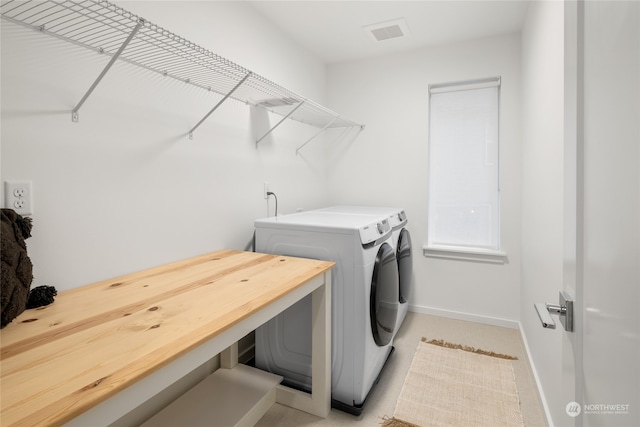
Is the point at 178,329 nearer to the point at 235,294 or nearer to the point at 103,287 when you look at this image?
the point at 235,294

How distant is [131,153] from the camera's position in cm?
147

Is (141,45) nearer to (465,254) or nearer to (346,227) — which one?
(346,227)

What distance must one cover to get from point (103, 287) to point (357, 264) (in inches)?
44.6

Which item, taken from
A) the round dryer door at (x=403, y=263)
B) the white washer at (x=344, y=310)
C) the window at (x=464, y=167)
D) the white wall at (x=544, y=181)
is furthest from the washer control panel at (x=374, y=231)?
the window at (x=464, y=167)

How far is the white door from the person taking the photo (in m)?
0.48

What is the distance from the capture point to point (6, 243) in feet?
3.13

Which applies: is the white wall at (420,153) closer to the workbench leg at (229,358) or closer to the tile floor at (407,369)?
the tile floor at (407,369)

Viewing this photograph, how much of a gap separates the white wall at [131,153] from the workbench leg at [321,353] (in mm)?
746

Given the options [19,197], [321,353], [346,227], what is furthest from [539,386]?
[19,197]

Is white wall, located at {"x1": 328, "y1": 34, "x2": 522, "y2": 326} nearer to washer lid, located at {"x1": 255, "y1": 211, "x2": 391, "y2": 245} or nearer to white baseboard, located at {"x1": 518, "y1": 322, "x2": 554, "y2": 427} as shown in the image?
white baseboard, located at {"x1": 518, "y1": 322, "x2": 554, "y2": 427}

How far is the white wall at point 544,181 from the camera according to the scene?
4.63ft

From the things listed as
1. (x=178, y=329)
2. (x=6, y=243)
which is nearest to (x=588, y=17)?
(x=178, y=329)

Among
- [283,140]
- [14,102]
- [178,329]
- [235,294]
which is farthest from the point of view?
[283,140]

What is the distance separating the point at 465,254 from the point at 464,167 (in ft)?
2.52
